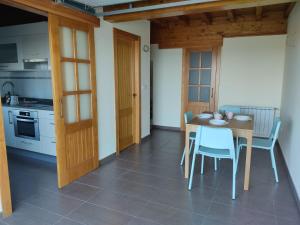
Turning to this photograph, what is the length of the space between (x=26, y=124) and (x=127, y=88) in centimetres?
181

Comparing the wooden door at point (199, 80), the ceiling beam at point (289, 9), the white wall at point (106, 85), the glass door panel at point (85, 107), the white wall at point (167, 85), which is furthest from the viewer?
the white wall at point (167, 85)

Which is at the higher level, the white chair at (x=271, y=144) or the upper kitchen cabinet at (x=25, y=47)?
the upper kitchen cabinet at (x=25, y=47)

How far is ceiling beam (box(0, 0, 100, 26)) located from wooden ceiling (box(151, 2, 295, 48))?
7.26 feet

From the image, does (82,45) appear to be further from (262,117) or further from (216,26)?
(262,117)

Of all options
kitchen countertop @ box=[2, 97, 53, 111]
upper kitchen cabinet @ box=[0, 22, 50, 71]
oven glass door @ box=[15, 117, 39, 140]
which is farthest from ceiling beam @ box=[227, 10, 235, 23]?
oven glass door @ box=[15, 117, 39, 140]

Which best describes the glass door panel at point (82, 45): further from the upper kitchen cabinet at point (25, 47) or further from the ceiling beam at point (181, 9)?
the upper kitchen cabinet at point (25, 47)

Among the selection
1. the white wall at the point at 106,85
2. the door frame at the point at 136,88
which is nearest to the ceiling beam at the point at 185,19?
the door frame at the point at 136,88

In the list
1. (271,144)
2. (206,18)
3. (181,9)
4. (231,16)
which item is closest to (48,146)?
(181,9)

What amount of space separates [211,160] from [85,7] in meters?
2.96

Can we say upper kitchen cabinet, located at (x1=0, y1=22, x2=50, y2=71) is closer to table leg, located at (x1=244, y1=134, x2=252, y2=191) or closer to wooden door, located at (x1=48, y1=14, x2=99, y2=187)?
wooden door, located at (x1=48, y1=14, x2=99, y2=187)

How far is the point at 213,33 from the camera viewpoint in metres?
5.00

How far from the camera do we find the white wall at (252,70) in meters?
4.59

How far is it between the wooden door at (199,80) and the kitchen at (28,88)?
10.2ft

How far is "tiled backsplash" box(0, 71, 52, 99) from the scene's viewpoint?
4095 mm
